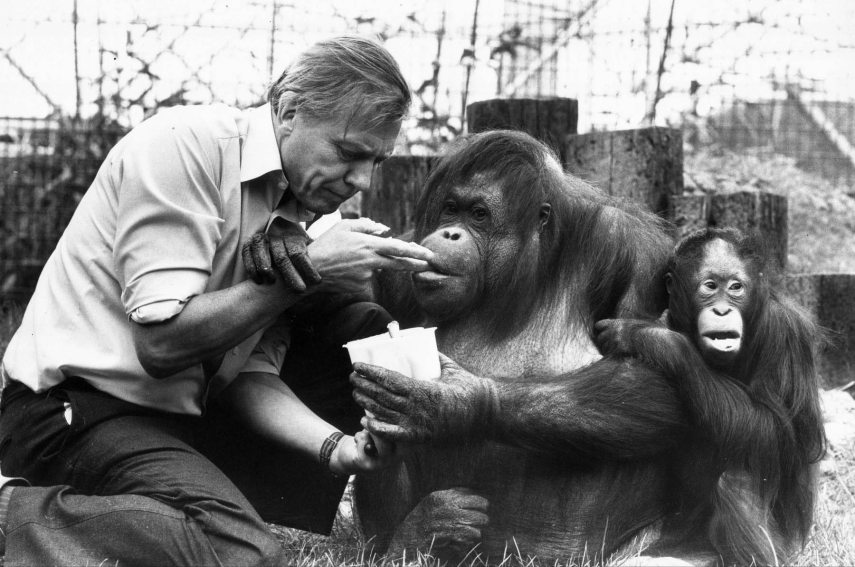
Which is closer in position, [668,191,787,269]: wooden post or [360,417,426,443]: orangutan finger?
[360,417,426,443]: orangutan finger

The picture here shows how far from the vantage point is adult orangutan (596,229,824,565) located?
11.0 feet

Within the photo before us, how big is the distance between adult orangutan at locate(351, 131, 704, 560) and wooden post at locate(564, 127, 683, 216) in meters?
1.09

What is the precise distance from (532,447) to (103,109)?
165 inches

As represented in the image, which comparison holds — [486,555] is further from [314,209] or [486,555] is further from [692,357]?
[314,209]

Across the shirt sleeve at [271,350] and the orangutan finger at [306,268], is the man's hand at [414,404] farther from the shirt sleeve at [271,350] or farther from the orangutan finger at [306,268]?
the shirt sleeve at [271,350]

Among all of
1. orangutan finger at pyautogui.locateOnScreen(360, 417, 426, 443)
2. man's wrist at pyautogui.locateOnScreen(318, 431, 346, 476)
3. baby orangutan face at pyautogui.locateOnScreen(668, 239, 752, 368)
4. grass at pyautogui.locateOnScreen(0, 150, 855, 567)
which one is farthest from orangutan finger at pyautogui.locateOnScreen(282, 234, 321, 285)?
baby orangutan face at pyautogui.locateOnScreen(668, 239, 752, 368)

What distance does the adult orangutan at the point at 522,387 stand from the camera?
334cm

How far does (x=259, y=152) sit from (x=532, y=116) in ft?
7.23

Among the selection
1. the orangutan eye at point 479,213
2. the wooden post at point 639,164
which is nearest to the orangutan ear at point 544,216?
the orangutan eye at point 479,213

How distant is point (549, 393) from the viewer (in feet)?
11.1

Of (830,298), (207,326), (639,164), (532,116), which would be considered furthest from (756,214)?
(207,326)

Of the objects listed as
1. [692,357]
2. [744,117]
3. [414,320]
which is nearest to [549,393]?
[692,357]

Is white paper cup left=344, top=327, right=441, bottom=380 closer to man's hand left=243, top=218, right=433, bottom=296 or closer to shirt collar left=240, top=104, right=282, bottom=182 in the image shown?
man's hand left=243, top=218, right=433, bottom=296

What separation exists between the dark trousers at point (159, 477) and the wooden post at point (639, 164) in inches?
64.8
